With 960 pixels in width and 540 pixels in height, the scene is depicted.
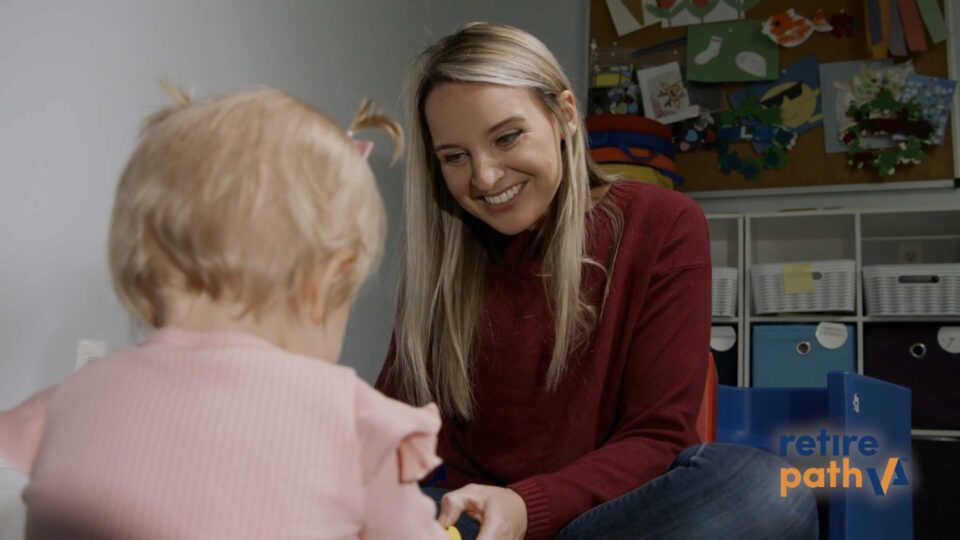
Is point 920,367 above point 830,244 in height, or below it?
below

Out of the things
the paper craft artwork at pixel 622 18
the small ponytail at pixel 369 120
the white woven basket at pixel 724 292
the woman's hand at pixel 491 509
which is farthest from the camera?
the paper craft artwork at pixel 622 18

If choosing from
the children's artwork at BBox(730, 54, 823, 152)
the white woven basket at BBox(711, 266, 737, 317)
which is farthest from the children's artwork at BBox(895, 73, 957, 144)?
the white woven basket at BBox(711, 266, 737, 317)

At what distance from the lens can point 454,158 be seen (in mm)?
1354

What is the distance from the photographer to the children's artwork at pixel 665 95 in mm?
3332

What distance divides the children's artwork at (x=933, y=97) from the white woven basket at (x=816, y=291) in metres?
0.59

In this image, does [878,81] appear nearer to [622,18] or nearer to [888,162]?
[888,162]

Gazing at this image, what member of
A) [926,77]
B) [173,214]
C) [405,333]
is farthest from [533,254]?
[926,77]

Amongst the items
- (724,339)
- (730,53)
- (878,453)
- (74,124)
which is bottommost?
(878,453)

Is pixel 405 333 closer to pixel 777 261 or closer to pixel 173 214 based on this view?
pixel 173 214

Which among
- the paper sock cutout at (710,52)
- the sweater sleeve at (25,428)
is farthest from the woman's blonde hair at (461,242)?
the paper sock cutout at (710,52)

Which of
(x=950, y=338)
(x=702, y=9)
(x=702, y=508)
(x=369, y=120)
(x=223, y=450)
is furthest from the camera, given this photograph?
(x=702, y=9)

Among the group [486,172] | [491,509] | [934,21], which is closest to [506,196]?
[486,172]

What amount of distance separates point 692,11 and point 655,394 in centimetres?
244

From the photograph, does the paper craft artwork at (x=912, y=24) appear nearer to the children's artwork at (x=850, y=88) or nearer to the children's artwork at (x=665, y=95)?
the children's artwork at (x=850, y=88)
